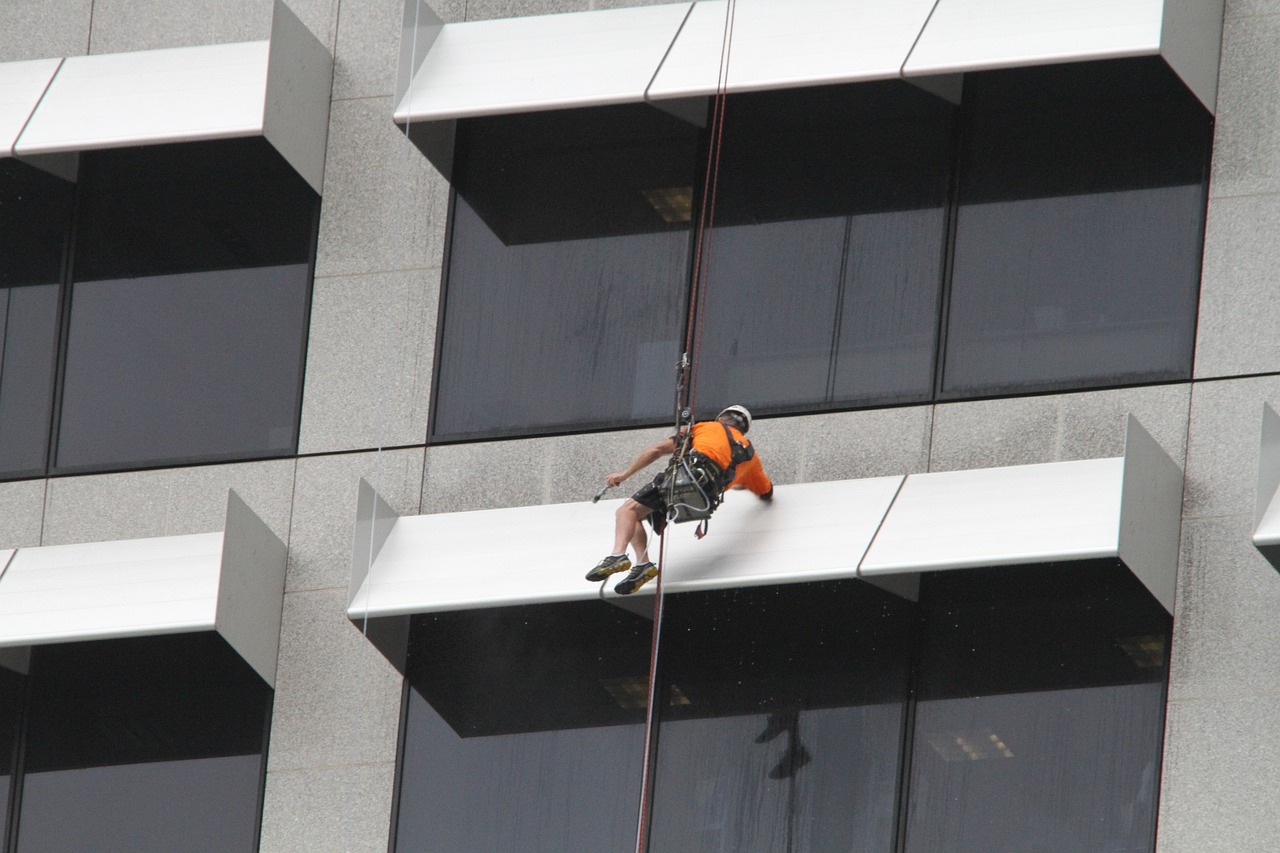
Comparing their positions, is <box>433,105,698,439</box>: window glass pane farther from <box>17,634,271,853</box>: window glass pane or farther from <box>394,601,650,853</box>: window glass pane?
<box>17,634,271,853</box>: window glass pane

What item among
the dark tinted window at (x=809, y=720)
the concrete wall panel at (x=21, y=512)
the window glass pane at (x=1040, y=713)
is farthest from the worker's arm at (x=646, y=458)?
the concrete wall panel at (x=21, y=512)

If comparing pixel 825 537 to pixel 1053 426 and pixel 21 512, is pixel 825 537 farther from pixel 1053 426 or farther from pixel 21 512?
pixel 21 512

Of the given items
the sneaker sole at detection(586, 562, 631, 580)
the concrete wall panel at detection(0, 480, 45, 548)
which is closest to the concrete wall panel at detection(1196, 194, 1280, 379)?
the sneaker sole at detection(586, 562, 631, 580)

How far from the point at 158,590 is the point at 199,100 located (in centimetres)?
354

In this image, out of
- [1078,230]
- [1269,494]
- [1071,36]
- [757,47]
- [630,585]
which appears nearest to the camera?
[1269,494]

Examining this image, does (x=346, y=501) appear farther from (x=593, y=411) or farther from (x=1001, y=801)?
(x=1001, y=801)

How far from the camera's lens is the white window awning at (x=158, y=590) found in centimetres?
1616

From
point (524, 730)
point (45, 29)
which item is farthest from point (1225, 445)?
point (45, 29)

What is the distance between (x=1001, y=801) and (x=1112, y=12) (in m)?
4.98

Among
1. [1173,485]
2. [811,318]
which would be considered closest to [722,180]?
[811,318]

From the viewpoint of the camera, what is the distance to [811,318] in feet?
53.5

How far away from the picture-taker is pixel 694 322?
1647cm

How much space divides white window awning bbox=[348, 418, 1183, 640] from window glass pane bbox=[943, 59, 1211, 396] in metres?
0.90

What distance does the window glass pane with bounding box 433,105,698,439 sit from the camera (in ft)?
54.4
